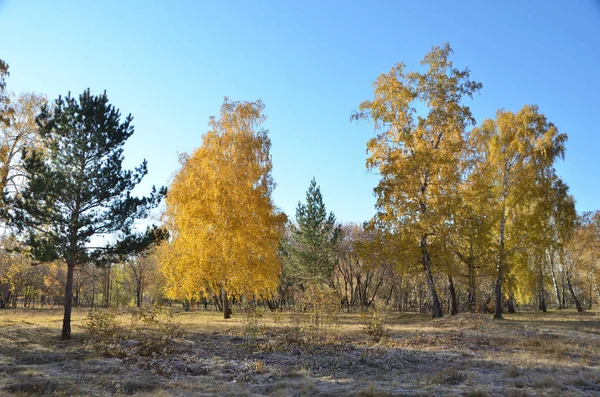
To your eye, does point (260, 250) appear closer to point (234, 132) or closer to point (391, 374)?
point (234, 132)

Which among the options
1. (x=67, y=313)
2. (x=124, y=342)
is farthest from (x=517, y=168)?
(x=67, y=313)

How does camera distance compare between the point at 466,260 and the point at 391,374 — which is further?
the point at 466,260

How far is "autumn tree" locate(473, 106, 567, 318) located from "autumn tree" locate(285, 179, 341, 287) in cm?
1740

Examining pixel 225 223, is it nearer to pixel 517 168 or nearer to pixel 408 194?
pixel 408 194

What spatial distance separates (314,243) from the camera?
1483 inches

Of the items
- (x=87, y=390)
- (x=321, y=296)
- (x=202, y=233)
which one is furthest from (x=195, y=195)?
(x=87, y=390)

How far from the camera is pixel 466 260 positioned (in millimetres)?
24594

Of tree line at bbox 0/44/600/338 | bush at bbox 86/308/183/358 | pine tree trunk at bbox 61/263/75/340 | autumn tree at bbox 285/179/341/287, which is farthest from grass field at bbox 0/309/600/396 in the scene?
autumn tree at bbox 285/179/341/287

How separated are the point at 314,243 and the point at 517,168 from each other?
1952 centimetres

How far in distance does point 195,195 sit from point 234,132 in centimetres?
502

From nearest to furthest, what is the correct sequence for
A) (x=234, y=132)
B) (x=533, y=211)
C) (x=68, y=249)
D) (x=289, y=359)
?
(x=289, y=359), (x=68, y=249), (x=533, y=211), (x=234, y=132)

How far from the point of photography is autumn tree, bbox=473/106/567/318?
75.5 ft

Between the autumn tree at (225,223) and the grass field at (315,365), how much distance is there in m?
7.42

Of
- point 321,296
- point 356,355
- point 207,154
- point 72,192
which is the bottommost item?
point 356,355
